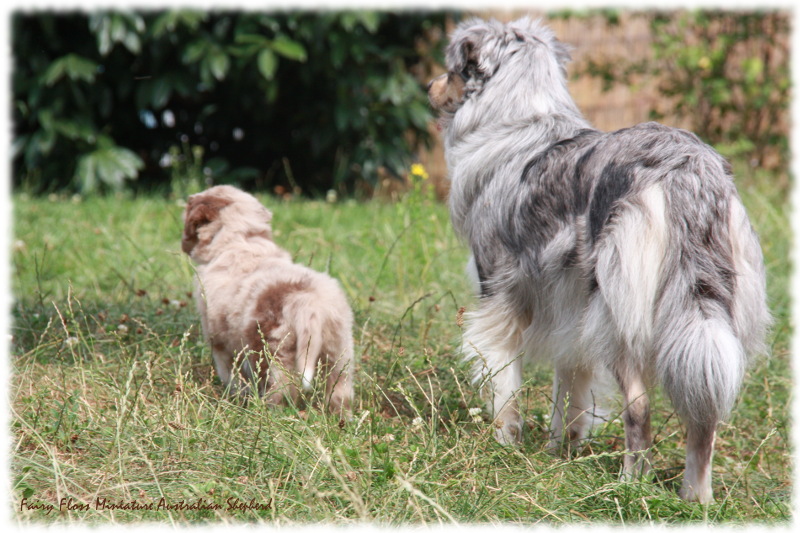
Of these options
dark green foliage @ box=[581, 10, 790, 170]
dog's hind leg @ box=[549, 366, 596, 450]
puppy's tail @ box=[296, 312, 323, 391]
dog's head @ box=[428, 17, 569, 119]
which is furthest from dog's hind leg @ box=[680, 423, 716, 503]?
dark green foliage @ box=[581, 10, 790, 170]

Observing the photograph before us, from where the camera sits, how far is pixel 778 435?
3.71 meters

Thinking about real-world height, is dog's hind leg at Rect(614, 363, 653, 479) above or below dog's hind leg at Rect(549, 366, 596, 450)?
above

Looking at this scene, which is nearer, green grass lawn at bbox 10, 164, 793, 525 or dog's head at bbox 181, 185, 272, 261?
green grass lawn at bbox 10, 164, 793, 525

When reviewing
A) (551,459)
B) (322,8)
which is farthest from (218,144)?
(551,459)

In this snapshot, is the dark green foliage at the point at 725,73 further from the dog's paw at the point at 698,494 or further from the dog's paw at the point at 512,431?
the dog's paw at the point at 698,494

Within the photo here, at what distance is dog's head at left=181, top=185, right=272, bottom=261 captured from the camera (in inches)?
148

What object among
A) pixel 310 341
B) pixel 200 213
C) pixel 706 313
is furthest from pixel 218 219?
pixel 706 313

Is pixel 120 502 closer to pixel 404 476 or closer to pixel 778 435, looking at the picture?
pixel 404 476

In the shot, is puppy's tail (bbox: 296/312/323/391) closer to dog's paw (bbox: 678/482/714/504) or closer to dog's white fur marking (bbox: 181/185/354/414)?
dog's white fur marking (bbox: 181/185/354/414)

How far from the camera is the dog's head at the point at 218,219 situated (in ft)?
12.3

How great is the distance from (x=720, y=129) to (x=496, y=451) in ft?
26.8

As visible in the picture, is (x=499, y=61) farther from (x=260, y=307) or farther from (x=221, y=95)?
(x=221, y=95)

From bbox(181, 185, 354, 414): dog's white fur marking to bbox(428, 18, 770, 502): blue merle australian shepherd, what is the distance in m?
0.61

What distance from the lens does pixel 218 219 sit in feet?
12.4
